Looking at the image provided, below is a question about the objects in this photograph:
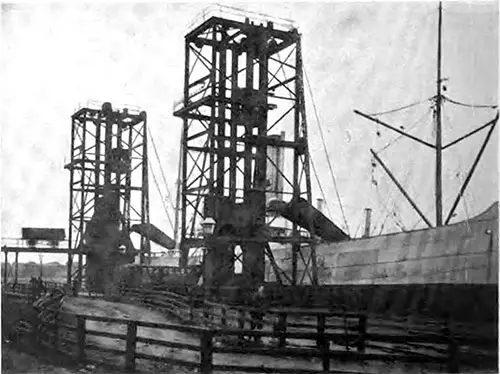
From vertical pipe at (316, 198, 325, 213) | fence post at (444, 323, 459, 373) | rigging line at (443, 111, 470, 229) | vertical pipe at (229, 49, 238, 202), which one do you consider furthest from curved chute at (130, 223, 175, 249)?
fence post at (444, 323, 459, 373)

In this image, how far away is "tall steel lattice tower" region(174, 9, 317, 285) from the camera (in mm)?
11531

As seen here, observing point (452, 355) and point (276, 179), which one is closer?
point (452, 355)

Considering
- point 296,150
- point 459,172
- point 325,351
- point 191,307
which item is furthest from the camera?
point 191,307

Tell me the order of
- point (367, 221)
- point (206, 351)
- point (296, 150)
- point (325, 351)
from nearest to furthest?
point (206, 351) → point (325, 351) → point (296, 150) → point (367, 221)

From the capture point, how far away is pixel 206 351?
9.12 meters

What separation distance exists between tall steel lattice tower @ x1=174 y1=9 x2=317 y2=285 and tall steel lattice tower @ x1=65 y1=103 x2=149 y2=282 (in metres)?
0.85

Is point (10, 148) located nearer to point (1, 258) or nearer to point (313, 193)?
point (1, 258)

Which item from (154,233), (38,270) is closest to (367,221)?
(154,233)

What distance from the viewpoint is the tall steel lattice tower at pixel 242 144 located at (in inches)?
454

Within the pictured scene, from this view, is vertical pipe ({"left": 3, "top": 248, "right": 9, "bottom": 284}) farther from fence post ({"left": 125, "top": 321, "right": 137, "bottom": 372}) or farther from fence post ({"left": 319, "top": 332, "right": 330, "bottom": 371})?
fence post ({"left": 319, "top": 332, "right": 330, "bottom": 371})

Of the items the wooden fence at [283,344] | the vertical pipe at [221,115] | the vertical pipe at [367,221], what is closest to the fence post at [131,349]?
Result: the wooden fence at [283,344]

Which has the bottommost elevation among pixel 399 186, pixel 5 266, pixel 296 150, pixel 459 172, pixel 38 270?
pixel 38 270

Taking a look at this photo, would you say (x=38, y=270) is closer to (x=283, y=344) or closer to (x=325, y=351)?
(x=283, y=344)

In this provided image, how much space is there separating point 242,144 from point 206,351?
13.9 feet
